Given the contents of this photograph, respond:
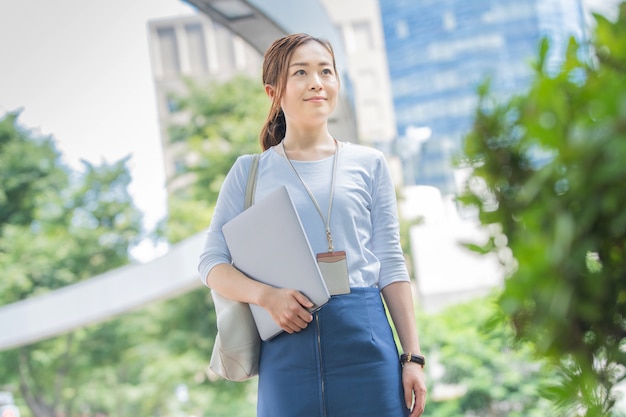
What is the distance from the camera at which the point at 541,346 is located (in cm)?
58

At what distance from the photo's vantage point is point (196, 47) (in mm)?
33500

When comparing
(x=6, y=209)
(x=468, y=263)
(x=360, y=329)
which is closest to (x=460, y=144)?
(x=360, y=329)

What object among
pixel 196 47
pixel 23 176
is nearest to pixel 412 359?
pixel 23 176

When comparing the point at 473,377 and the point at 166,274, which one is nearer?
the point at 166,274

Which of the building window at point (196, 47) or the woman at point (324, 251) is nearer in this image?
the woman at point (324, 251)

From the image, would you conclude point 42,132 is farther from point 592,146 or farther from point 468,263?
point 592,146

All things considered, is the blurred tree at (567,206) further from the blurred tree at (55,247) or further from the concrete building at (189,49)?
the concrete building at (189,49)

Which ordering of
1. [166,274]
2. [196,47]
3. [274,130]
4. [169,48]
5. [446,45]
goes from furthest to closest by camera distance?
[446,45], [196,47], [169,48], [166,274], [274,130]

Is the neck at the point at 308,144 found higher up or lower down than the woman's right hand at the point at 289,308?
higher up

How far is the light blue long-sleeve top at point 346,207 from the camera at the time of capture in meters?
1.48

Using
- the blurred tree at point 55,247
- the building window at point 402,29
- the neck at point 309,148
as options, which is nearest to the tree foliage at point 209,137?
the blurred tree at point 55,247

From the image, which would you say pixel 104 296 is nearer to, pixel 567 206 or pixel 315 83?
pixel 315 83

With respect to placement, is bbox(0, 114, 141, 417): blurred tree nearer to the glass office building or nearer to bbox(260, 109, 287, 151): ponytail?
bbox(260, 109, 287, 151): ponytail

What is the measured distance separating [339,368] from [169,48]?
32.9 meters
